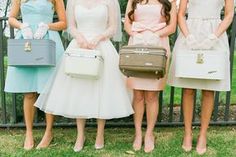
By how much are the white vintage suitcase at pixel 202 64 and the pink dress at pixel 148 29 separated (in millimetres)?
322

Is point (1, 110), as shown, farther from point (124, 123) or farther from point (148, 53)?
point (148, 53)

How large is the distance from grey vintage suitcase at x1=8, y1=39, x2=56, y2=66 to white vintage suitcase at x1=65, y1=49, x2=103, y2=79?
230mm

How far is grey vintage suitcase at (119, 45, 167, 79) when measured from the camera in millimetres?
3973

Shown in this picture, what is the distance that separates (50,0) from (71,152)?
161cm

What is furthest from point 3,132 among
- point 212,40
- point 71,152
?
point 212,40

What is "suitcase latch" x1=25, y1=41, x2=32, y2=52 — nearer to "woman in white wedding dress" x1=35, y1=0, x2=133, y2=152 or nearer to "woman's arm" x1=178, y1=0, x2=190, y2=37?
"woman in white wedding dress" x1=35, y1=0, x2=133, y2=152

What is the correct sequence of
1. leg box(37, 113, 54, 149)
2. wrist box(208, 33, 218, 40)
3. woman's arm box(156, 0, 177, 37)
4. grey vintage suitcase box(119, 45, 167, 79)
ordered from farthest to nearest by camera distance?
leg box(37, 113, 54, 149), woman's arm box(156, 0, 177, 37), wrist box(208, 33, 218, 40), grey vintage suitcase box(119, 45, 167, 79)

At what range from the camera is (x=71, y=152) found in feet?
14.7

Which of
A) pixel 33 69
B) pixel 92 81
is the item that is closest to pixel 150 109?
pixel 92 81

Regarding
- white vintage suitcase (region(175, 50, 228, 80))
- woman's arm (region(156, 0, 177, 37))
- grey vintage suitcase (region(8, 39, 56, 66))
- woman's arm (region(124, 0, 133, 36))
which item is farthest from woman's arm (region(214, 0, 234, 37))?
grey vintage suitcase (region(8, 39, 56, 66))

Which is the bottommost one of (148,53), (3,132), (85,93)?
(3,132)

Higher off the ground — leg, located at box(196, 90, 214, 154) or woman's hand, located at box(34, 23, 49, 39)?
woman's hand, located at box(34, 23, 49, 39)

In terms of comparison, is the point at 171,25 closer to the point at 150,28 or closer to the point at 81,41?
the point at 150,28

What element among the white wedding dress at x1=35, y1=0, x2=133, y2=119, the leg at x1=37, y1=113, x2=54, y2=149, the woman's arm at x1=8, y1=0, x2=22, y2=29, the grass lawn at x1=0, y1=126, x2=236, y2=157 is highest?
the woman's arm at x1=8, y1=0, x2=22, y2=29
